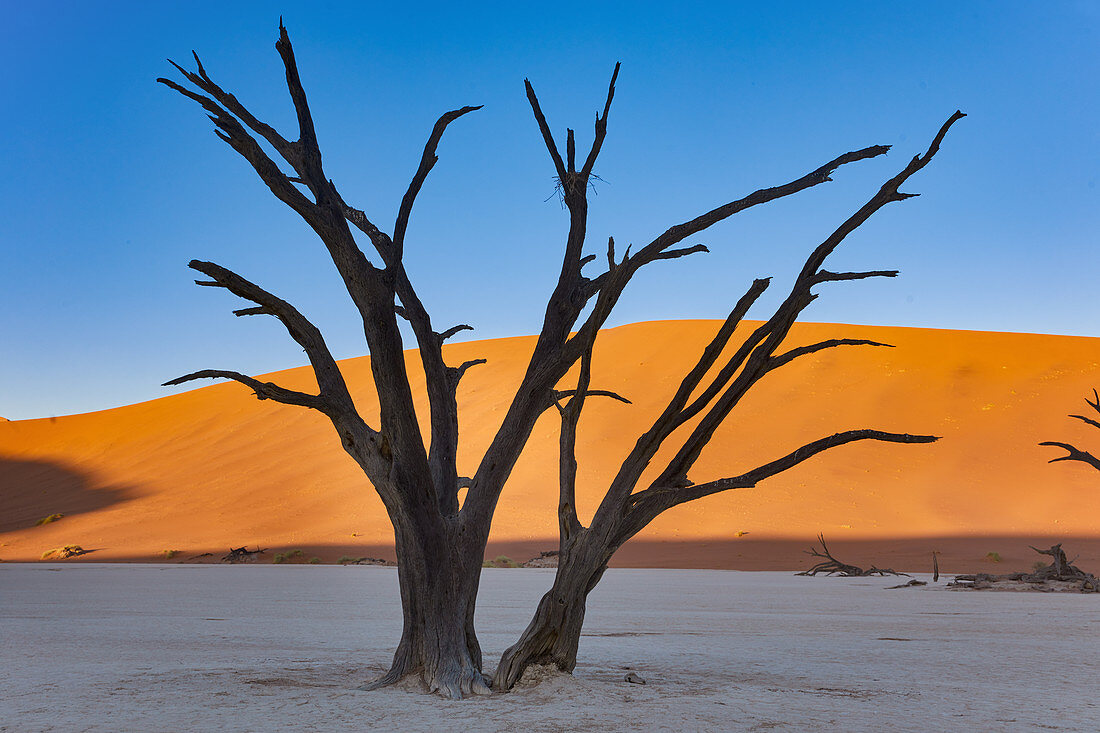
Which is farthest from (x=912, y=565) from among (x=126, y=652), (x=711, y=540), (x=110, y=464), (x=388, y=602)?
(x=110, y=464)

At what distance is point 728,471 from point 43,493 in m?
37.9

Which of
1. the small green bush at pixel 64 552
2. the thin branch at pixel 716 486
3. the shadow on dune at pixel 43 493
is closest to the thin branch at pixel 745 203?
the thin branch at pixel 716 486

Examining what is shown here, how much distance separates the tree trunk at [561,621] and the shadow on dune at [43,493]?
4356cm

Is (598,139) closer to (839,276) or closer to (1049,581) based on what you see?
(839,276)

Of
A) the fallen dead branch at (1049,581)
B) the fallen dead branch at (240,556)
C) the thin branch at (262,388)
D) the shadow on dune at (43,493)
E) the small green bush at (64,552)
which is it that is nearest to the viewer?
the thin branch at (262,388)

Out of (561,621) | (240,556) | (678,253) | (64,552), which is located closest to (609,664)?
(561,621)

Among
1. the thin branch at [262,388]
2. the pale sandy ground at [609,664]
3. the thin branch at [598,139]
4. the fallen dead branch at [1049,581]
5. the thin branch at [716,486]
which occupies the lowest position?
the pale sandy ground at [609,664]

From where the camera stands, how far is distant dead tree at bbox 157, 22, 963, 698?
6.15 meters

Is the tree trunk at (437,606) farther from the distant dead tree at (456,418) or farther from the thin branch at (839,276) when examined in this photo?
the thin branch at (839,276)

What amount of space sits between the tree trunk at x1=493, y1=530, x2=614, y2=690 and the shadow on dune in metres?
43.6

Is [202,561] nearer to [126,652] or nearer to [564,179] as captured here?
[126,652]

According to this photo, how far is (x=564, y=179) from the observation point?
6609mm

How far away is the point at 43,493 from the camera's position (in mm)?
51969

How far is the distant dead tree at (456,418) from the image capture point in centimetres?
615
